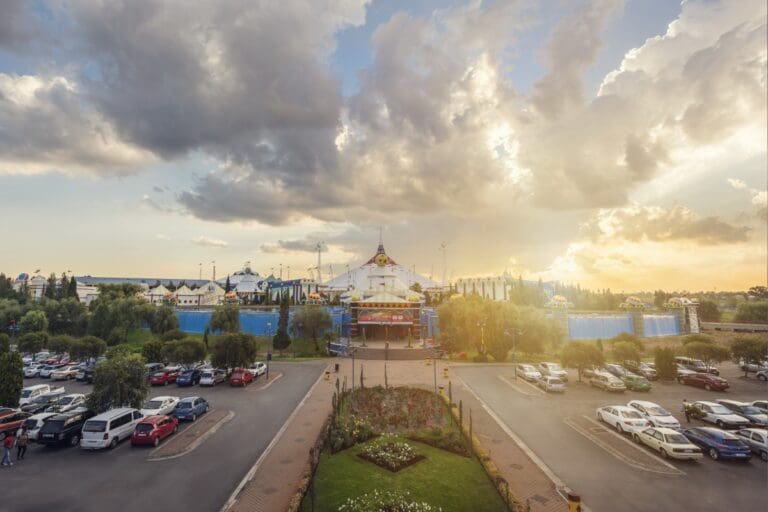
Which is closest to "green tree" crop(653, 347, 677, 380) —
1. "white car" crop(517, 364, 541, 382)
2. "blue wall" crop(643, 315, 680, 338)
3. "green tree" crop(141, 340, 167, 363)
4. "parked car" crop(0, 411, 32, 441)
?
"white car" crop(517, 364, 541, 382)

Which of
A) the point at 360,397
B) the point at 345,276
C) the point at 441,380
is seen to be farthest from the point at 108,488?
the point at 345,276

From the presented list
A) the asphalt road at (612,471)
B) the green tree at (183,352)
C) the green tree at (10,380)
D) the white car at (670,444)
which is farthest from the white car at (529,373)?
the green tree at (10,380)

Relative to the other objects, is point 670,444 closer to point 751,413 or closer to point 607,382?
point 751,413

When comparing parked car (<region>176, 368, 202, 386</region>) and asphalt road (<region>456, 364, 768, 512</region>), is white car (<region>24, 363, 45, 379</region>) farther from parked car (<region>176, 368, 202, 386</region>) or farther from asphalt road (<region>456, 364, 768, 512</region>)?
asphalt road (<region>456, 364, 768, 512</region>)

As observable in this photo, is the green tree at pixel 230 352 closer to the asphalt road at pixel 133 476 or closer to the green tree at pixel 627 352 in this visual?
the asphalt road at pixel 133 476

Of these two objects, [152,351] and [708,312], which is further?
[708,312]

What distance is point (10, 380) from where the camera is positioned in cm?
2484

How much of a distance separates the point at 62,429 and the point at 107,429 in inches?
96.8

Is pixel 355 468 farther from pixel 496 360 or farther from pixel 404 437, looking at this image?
pixel 496 360

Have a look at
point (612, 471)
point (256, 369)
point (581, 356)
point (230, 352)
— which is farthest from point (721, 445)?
point (256, 369)

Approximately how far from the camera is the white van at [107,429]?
19156mm

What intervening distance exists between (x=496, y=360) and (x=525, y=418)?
23.4 meters

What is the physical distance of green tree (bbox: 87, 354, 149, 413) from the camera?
73.6 feet

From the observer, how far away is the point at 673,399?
30.7m
